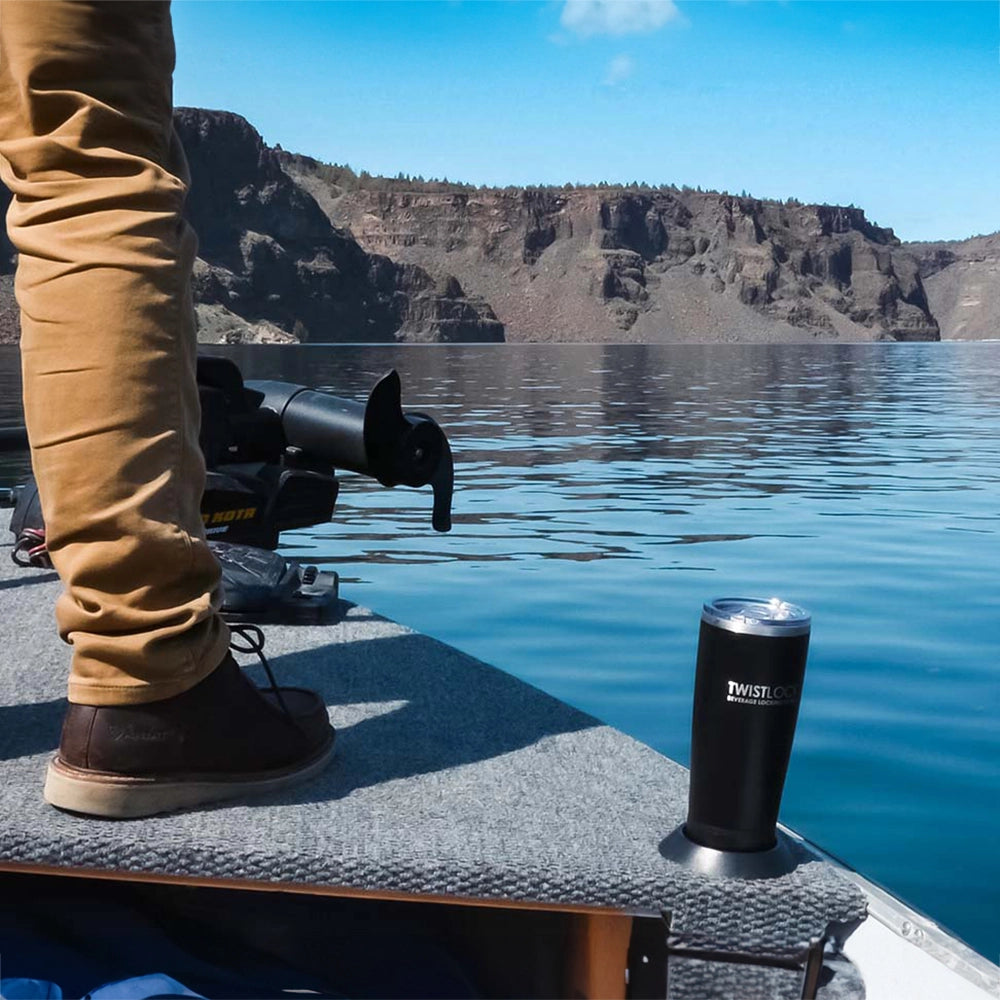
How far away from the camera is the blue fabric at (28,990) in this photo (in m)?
1.48

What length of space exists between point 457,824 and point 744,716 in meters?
0.42

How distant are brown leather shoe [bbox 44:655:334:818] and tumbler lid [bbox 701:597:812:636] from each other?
0.64 metres

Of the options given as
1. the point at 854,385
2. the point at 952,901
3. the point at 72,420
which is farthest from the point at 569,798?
the point at 854,385

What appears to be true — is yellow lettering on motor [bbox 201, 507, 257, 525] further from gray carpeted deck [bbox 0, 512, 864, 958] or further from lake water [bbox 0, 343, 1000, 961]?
lake water [bbox 0, 343, 1000, 961]

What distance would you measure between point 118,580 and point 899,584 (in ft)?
20.2

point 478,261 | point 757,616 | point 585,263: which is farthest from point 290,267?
point 757,616

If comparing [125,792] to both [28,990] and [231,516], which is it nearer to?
[28,990]

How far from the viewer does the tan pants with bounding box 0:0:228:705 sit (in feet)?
5.31

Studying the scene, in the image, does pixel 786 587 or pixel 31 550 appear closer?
pixel 31 550

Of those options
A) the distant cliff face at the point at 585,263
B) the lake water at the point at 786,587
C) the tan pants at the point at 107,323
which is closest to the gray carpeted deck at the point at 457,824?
the tan pants at the point at 107,323

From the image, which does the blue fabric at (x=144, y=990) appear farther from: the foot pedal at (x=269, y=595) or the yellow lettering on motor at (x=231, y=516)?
the yellow lettering on motor at (x=231, y=516)

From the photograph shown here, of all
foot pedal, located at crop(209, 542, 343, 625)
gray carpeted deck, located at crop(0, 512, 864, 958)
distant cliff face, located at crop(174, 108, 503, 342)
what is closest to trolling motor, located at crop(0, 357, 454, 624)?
foot pedal, located at crop(209, 542, 343, 625)

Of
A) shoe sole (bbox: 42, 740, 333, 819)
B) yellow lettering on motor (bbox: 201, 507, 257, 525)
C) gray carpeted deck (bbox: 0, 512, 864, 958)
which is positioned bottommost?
gray carpeted deck (bbox: 0, 512, 864, 958)

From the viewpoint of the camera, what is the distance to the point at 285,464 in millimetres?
3184
